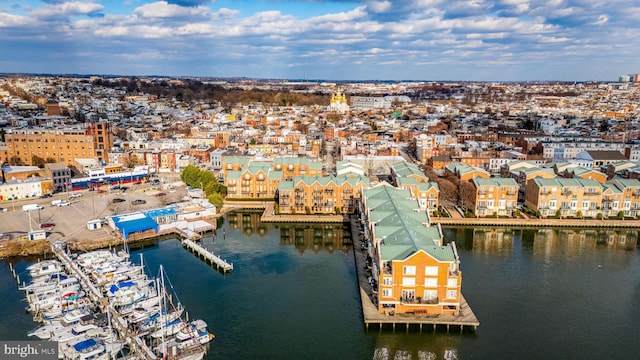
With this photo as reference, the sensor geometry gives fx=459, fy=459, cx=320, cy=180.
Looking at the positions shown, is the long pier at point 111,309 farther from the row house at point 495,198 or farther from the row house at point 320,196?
the row house at point 495,198

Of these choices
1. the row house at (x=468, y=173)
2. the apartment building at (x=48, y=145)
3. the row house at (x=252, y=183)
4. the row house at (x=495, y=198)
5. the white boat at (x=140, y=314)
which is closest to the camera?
the white boat at (x=140, y=314)

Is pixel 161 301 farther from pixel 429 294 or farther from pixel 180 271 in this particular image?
pixel 429 294

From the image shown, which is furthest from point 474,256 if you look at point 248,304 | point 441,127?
point 441,127

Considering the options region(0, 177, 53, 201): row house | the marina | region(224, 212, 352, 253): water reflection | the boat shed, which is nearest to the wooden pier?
the boat shed

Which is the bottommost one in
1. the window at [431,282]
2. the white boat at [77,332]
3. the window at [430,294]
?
the white boat at [77,332]

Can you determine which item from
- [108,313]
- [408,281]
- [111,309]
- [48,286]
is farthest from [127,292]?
[408,281]

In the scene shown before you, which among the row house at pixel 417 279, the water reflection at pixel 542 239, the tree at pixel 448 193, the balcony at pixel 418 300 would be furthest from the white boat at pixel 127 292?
the tree at pixel 448 193

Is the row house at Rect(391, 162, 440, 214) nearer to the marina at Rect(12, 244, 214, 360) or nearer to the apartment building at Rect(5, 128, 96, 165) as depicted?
the marina at Rect(12, 244, 214, 360)
